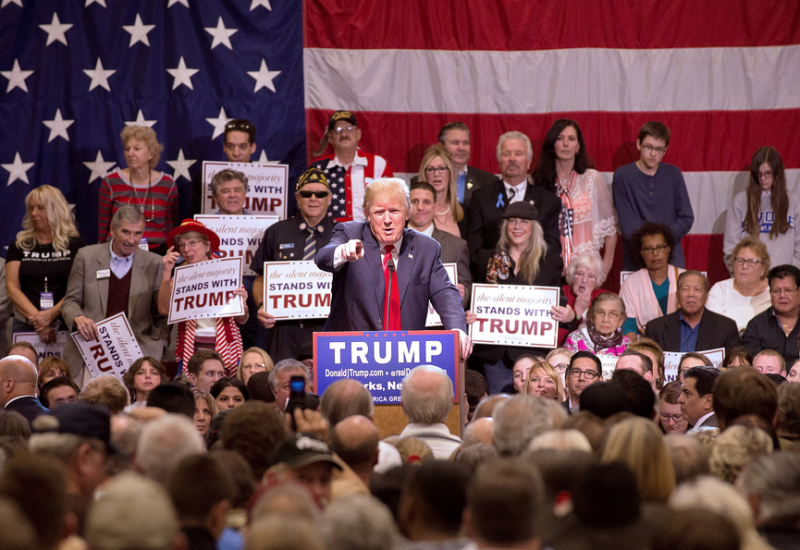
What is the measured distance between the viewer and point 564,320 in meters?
8.01

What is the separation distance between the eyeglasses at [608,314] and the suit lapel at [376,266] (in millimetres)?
2961

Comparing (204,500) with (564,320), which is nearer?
(204,500)

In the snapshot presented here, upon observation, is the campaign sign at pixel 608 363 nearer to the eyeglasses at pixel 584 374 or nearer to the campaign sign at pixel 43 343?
the eyeglasses at pixel 584 374

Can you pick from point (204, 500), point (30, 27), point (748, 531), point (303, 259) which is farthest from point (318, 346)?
point (30, 27)

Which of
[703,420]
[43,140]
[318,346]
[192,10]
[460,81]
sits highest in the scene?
[192,10]

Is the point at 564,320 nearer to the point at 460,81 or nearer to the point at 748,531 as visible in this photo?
the point at 460,81

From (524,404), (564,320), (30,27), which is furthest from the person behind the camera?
(30,27)

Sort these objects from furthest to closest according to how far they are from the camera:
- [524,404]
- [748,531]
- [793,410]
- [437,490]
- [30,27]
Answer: [30,27] → [793,410] → [524,404] → [437,490] → [748,531]

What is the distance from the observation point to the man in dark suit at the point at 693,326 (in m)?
8.02

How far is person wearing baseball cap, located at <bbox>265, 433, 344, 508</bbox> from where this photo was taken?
3.47 meters

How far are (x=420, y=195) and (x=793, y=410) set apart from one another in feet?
14.4

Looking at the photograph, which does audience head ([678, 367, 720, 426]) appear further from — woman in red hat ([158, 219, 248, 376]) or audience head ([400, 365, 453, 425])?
woman in red hat ([158, 219, 248, 376])

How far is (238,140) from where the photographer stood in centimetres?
929

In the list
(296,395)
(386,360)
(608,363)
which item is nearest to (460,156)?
(608,363)
